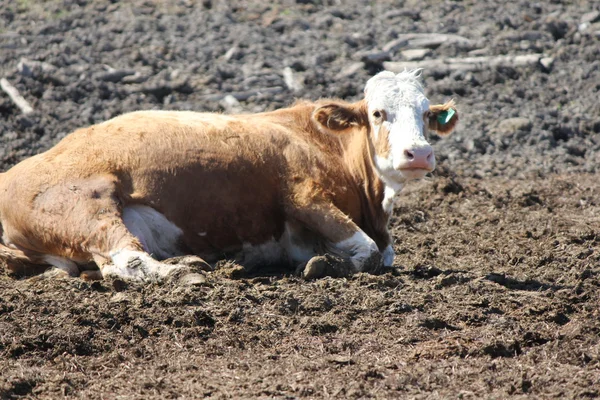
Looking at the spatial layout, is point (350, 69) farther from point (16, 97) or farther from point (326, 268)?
point (326, 268)

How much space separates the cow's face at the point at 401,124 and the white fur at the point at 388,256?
61 cm

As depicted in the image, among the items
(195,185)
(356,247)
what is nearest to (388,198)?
(356,247)

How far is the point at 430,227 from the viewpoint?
1049cm

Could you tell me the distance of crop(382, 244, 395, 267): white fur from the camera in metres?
8.95

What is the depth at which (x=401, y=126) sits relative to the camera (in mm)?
8648

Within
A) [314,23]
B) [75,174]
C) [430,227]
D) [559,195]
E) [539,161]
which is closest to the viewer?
[75,174]

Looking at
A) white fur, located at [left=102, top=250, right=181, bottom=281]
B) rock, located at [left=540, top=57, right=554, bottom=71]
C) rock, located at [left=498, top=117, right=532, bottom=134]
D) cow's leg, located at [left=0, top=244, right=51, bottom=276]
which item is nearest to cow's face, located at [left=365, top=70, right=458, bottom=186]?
white fur, located at [left=102, top=250, right=181, bottom=281]

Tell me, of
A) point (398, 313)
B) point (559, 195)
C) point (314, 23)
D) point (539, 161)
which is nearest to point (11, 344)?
point (398, 313)

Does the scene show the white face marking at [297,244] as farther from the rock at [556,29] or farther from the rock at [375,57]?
the rock at [556,29]

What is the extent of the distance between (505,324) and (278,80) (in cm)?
868

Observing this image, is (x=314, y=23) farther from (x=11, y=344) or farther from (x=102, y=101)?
(x=11, y=344)

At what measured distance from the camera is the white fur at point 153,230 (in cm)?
820

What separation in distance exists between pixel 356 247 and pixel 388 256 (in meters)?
0.58

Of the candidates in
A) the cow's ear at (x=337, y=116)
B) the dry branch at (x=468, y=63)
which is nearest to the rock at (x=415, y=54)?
the dry branch at (x=468, y=63)
